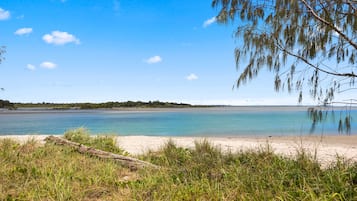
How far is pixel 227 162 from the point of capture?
17.6 feet

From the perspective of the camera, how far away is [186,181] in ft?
13.1

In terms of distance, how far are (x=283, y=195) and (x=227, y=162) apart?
209cm

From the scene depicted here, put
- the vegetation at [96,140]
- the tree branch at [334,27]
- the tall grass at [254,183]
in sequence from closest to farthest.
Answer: the tall grass at [254,183] < the tree branch at [334,27] < the vegetation at [96,140]

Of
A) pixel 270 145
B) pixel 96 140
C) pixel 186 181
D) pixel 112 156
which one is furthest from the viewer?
pixel 96 140

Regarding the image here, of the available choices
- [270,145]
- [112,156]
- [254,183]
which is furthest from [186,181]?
[270,145]

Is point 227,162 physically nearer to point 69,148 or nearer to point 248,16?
point 248,16

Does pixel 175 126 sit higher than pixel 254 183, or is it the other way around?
pixel 254 183

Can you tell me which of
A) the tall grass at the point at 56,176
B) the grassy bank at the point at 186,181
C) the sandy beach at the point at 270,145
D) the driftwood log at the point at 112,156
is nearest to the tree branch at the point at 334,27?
the grassy bank at the point at 186,181

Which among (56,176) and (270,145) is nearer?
(56,176)

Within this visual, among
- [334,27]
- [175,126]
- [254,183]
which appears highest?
[334,27]

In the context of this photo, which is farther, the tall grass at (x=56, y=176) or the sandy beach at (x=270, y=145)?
the sandy beach at (x=270, y=145)

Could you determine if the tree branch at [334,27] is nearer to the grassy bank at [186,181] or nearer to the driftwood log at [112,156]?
the grassy bank at [186,181]

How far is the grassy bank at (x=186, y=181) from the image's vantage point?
3.48m

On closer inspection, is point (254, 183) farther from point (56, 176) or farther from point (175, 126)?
point (175, 126)
